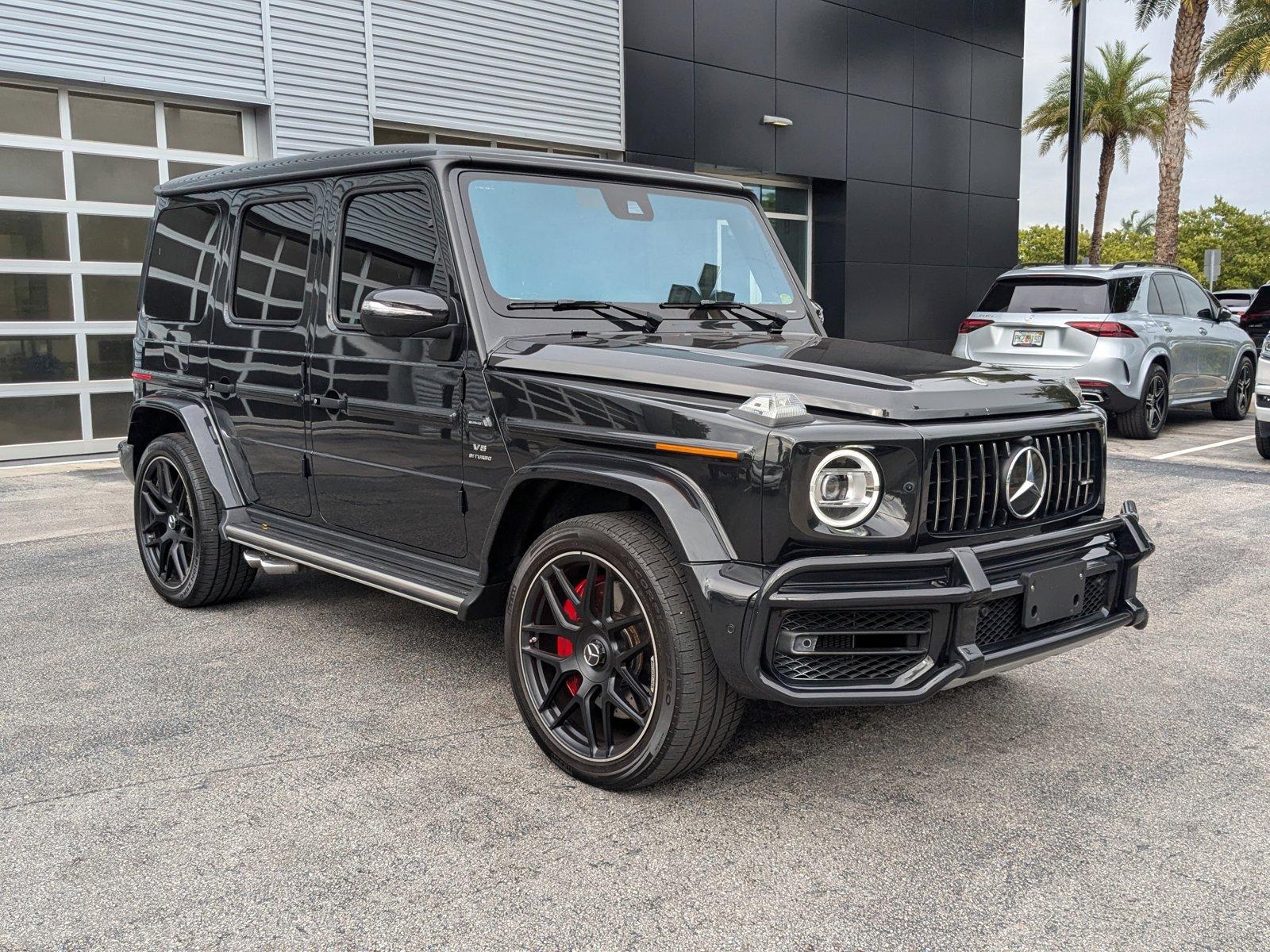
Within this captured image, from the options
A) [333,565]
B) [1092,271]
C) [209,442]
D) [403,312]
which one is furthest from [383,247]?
[1092,271]

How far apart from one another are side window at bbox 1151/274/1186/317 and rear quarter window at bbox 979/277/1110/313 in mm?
1039

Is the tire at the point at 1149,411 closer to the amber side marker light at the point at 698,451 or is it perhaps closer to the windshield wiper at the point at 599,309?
the windshield wiper at the point at 599,309

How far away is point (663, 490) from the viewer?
3.19 m

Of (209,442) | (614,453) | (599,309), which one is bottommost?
(209,442)

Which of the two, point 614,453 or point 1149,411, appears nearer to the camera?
point 614,453

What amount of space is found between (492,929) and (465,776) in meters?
0.89

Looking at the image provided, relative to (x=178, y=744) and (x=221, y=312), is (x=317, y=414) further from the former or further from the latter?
(x=178, y=744)

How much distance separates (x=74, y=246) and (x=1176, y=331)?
11.1m

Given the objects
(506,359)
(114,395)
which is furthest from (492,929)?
(114,395)

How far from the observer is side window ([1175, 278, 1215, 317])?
12594mm

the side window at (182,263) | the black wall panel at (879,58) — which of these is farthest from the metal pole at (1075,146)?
the side window at (182,263)

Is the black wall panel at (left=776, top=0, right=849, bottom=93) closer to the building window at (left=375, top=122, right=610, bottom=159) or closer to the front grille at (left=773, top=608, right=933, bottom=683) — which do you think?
the building window at (left=375, top=122, right=610, bottom=159)

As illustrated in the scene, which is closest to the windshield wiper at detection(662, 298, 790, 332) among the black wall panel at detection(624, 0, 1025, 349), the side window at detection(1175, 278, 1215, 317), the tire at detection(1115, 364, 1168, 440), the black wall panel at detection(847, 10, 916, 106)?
the tire at detection(1115, 364, 1168, 440)

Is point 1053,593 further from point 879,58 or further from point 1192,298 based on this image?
point 879,58
